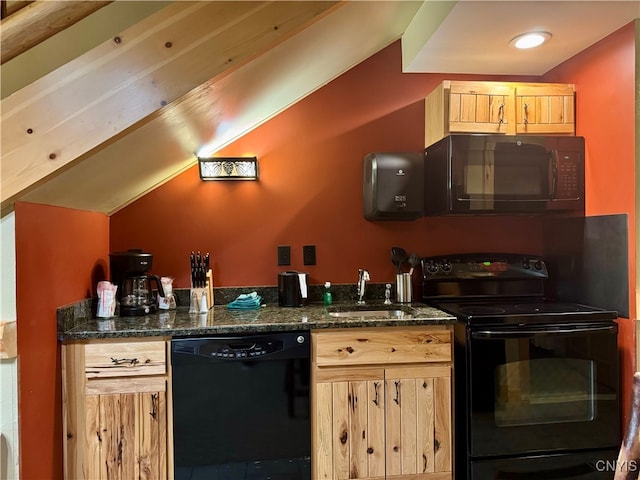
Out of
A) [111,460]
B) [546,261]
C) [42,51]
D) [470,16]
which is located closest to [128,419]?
[111,460]

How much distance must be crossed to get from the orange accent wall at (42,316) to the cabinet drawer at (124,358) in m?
0.13

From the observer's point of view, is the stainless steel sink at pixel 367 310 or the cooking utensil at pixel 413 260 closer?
the stainless steel sink at pixel 367 310

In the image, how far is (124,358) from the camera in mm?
1804

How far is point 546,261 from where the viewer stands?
8.54 feet

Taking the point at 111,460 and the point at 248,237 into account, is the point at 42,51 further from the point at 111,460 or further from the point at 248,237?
the point at 111,460

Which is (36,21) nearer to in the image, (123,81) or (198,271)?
(123,81)

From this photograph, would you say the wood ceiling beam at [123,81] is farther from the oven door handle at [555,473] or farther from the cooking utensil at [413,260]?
the oven door handle at [555,473]

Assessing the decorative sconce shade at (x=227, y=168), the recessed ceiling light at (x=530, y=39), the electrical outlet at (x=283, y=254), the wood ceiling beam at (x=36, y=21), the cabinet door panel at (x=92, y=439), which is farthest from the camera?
the electrical outlet at (x=283, y=254)

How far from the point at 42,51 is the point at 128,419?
146 centimetres

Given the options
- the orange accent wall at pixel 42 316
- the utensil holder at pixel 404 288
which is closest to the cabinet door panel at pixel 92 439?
the orange accent wall at pixel 42 316

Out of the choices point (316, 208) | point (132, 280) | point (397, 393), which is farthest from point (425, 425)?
point (132, 280)

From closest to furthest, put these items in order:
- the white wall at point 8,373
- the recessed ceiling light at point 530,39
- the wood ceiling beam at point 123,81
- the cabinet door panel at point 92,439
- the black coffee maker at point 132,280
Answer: the wood ceiling beam at point 123,81
the white wall at point 8,373
the cabinet door panel at point 92,439
the recessed ceiling light at point 530,39
the black coffee maker at point 132,280

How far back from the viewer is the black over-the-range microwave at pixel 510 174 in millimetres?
2203

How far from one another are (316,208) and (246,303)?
71 cm
